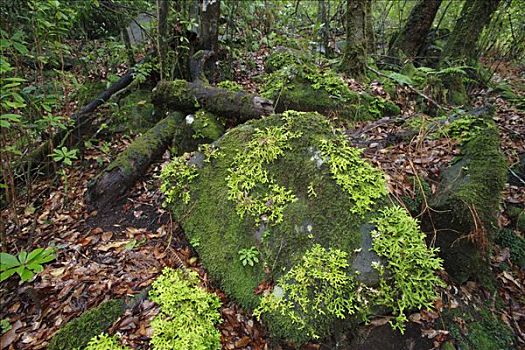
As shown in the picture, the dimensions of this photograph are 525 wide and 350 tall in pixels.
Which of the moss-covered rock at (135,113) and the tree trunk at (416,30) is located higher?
the tree trunk at (416,30)

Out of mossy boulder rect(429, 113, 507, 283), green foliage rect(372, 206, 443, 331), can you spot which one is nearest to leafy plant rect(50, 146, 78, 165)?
green foliage rect(372, 206, 443, 331)

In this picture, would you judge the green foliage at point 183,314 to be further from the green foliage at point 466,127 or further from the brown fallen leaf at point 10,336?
the green foliage at point 466,127

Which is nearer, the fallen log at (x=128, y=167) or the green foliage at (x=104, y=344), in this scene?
the green foliage at (x=104, y=344)

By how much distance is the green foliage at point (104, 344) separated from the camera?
2670mm

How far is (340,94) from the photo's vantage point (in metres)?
6.09

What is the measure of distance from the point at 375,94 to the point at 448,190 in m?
3.52

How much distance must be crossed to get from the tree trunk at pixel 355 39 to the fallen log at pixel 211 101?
3088mm

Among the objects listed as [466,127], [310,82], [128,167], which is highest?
[466,127]

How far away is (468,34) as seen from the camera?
24.1 feet

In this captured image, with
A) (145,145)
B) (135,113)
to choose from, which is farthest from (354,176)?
(135,113)

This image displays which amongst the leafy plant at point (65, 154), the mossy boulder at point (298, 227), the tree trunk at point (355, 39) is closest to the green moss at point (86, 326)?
the mossy boulder at point (298, 227)

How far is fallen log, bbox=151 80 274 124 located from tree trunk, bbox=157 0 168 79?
683mm

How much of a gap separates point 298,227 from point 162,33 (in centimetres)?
519

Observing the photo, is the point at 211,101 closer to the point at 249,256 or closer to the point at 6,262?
the point at 249,256
